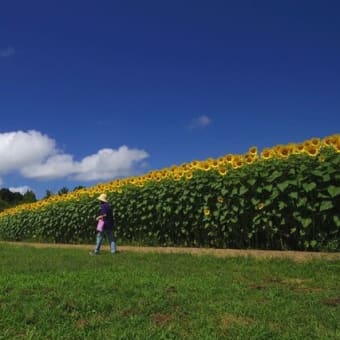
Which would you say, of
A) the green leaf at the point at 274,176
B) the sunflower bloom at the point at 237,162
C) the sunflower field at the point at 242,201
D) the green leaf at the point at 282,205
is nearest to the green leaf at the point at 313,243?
the sunflower field at the point at 242,201

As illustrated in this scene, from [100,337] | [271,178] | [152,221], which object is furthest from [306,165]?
[100,337]

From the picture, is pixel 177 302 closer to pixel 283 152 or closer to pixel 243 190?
pixel 243 190

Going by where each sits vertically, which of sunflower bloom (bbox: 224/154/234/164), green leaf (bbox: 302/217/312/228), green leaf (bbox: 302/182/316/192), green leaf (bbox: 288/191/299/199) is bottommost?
green leaf (bbox: 302/217/312/228)

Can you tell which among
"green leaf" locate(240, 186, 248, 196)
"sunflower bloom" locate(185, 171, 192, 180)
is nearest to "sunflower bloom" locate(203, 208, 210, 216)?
"sunflower bloom" locate(185, 171, 192, 180)

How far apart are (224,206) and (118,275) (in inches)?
180

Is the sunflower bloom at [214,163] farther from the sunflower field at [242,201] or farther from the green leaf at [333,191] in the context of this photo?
the green leaf at [333,191]

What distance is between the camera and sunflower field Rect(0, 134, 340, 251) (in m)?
10.7

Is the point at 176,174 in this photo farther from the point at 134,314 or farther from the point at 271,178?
the point at 134,314

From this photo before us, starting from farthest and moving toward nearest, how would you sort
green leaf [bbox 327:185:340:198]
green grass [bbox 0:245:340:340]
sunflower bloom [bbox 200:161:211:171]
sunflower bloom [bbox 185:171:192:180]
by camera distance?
sunflower bloom [bbox 185:171:192:180], sunflower bloom [bbox 200:161:211:171], green leaf [bbox 327:185:340:198], green grass [bbox 0:245:340:340]

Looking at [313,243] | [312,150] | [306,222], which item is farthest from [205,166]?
[313,243]

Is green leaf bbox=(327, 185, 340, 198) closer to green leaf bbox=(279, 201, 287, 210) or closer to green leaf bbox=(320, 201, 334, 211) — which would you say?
green leaf bbox=(320, 201, 334, 211)

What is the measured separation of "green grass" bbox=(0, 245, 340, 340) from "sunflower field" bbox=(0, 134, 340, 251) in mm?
1906

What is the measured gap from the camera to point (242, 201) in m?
11.8

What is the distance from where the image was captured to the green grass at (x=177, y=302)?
5453mm
